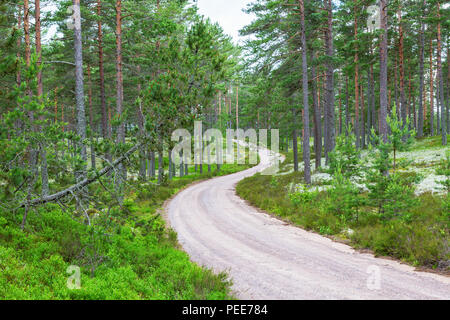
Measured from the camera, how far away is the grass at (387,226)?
7527mm

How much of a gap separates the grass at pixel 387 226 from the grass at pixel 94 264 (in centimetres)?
540

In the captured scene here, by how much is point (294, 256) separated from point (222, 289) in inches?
123

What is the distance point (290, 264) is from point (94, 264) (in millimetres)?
4945

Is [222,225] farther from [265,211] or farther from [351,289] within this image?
[351,289]

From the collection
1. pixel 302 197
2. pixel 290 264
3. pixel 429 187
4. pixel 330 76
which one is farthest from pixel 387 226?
pixel 330 76

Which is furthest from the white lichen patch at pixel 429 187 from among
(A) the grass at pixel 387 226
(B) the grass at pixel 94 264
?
(B) the grass at pixel 94 264

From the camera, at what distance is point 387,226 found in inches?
362

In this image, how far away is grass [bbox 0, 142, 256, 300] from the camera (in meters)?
5.14

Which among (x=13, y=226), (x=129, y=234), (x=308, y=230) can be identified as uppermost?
(x=13, y=226)

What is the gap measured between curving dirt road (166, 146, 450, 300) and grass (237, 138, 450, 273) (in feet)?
1.90

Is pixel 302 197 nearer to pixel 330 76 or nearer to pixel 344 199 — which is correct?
pixel 344 199

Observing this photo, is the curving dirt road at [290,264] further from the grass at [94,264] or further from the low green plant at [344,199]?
the low green plant at [344,199]
